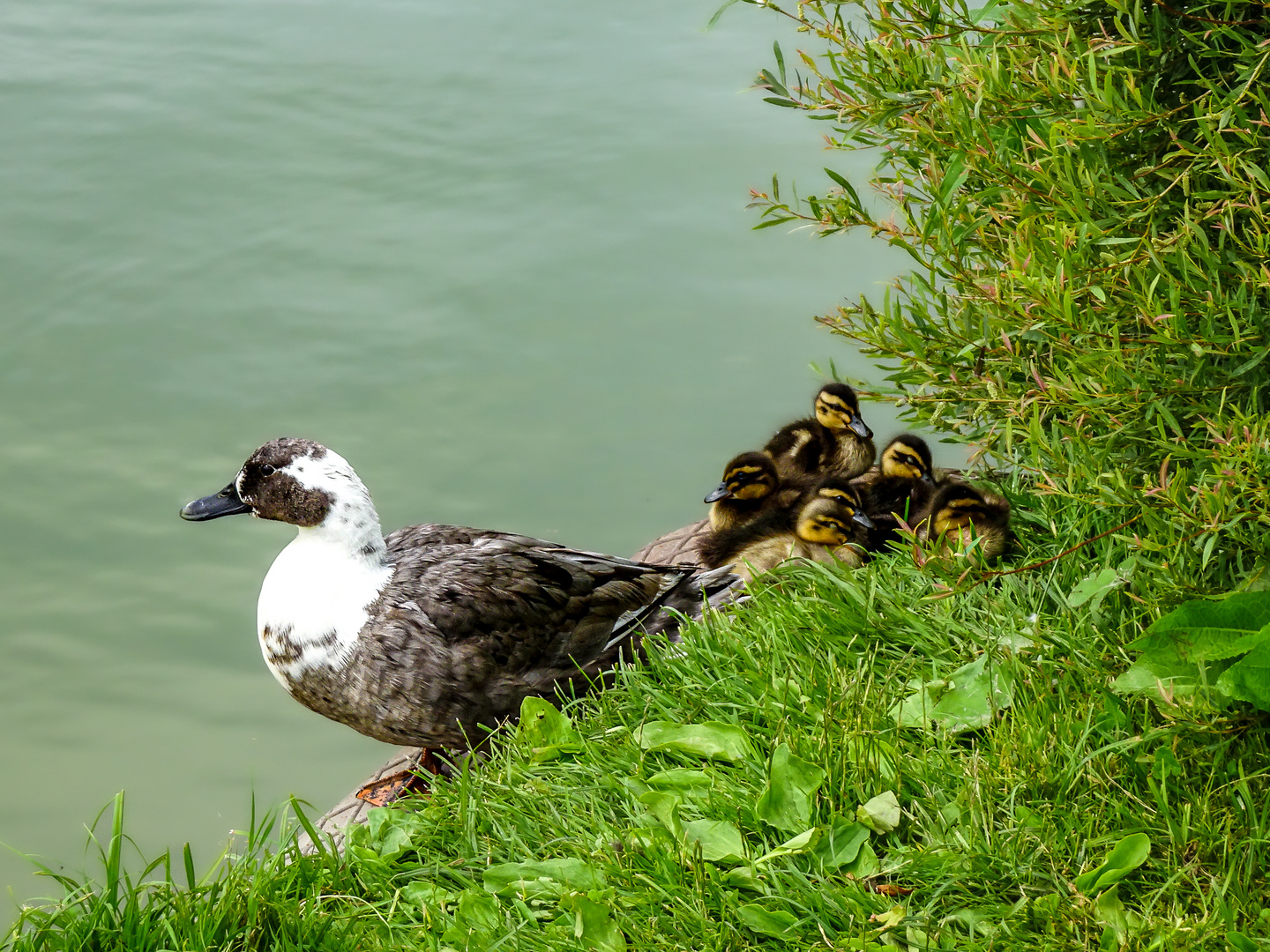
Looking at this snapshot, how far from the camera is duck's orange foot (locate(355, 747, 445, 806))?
457cm

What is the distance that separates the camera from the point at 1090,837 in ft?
9.59

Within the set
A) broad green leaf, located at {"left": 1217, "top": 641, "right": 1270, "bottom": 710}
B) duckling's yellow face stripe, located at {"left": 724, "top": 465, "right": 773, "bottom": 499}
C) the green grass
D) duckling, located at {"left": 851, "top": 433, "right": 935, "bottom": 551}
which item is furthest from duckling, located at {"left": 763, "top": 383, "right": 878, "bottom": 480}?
broad green leaf, located at {"left": 1217, "top": 641, "right": 1270, "bottom": 710}

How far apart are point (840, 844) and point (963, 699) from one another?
63cm

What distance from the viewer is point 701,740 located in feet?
11.2

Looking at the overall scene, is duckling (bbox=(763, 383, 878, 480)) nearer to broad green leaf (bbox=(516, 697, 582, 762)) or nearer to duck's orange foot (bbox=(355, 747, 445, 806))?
duck's orange foot (bbox=(355, 747, 445, 806))

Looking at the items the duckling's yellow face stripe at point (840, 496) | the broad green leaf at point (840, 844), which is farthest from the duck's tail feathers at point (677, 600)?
the broad green leaf at point (840, 844)

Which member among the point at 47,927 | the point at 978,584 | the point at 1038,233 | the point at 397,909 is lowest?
the point at 397,909

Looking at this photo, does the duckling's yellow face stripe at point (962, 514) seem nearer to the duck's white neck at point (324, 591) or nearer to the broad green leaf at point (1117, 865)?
the broad green leaf at point (1117, 865)

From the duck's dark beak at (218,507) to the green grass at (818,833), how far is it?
1562mm

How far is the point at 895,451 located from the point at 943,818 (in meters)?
2.49

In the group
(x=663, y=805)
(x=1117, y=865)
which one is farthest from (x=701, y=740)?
(x=1117, y=865)

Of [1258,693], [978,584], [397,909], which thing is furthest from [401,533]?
[1258,693]

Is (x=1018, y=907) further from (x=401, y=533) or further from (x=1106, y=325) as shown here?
(x=401, y=533)

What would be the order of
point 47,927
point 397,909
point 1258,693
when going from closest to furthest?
point 1258,693 → point 47,927 → point 397,909
